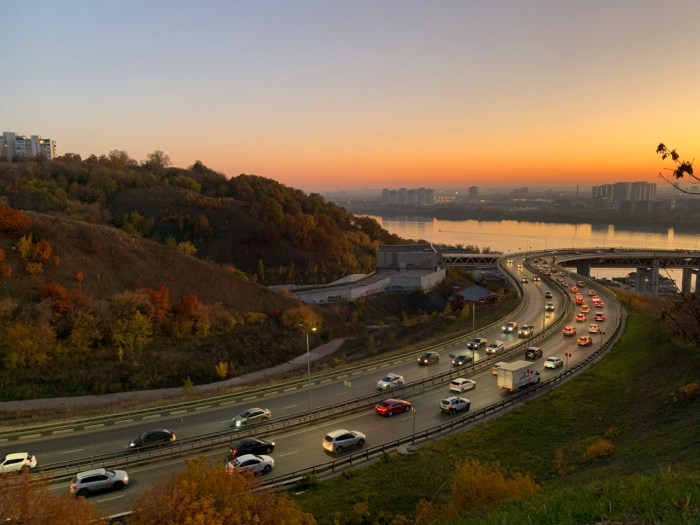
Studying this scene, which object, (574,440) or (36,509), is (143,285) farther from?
(574,440)

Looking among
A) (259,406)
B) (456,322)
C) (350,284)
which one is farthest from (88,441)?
(350,284)

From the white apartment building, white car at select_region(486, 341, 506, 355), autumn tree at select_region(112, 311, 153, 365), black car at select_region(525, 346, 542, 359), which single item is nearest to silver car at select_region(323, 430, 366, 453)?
white car at select_region(486, 341, 506, 355)

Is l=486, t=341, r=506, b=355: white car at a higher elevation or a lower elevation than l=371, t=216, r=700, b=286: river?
lower

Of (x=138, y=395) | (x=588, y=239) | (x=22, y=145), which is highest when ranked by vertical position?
(x=22, y=145)

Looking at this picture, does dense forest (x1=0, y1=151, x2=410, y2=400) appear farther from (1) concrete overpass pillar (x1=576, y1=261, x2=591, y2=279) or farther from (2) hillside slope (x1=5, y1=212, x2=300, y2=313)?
(1) concrete overpass pillar (x1=576, y1=261, x2=591, y2=279)

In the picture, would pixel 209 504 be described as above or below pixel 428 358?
above

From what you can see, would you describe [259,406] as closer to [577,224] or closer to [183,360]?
[183,360]

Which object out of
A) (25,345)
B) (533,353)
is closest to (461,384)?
(533,353)
